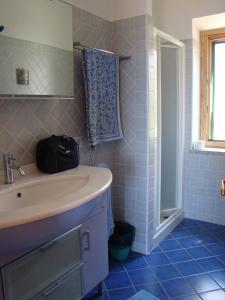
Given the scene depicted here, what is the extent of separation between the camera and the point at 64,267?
1.43 metres

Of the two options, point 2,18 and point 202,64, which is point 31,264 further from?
point 202,64

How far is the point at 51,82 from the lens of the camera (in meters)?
1.68

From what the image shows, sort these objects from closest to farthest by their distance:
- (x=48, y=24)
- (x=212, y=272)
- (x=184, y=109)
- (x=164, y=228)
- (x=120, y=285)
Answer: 1. (x=48, y=24)
2. (x=120, y=285)
3. (x=212, y=272)
4. (x=164, y=228)
5. (x=184, y=109)

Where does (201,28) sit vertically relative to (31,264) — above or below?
above

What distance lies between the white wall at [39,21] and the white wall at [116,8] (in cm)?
29

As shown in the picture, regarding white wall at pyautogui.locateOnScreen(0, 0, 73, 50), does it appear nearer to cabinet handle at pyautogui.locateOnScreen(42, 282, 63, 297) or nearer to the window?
cabinet handle at pyautogui.locateOnScreen(42, 282, 63, 297)

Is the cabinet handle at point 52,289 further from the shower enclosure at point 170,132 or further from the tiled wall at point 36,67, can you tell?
the shower enclosure at point 170,132

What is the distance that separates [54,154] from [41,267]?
616 millimetres

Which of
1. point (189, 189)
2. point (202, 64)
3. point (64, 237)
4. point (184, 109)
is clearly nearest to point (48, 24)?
point (64, 237)

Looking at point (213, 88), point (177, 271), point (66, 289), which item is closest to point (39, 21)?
point (66, 289)

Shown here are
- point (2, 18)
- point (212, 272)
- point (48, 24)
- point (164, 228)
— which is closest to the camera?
point (2, 18)

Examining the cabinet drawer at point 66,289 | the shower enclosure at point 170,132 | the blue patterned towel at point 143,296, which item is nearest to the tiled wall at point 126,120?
the shower enclosure at point 170,132

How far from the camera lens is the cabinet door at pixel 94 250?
5.23ft

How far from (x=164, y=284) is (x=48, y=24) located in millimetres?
1800
